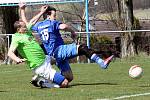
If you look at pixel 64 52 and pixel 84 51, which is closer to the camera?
pixel 84 51

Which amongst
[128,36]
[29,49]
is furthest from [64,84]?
[128,36]

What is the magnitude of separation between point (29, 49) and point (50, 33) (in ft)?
2.07

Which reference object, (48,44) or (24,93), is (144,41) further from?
(24,93)

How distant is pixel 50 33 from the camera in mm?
11344

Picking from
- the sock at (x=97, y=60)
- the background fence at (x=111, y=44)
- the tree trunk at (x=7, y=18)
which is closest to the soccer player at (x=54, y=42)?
the sock at (x=97, y=60)

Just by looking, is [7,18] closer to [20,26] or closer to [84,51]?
[20,26]

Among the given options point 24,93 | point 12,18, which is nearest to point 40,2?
point 12,18

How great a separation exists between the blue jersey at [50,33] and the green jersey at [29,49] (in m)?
0.37

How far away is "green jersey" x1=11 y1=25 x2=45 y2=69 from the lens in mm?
10867

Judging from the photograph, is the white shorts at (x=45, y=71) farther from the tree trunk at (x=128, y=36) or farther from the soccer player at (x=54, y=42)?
the tree trunk at (x=128, y=36)

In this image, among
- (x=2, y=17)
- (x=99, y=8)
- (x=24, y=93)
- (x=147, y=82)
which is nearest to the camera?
(x=24, y=93)

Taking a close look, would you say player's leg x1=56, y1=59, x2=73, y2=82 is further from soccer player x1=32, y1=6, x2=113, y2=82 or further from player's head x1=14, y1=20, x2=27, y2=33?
player's head x1=14, y1=20, x2=27, y2=33

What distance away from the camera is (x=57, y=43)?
11445 millimetres

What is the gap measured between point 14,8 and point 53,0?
5.29 metres
